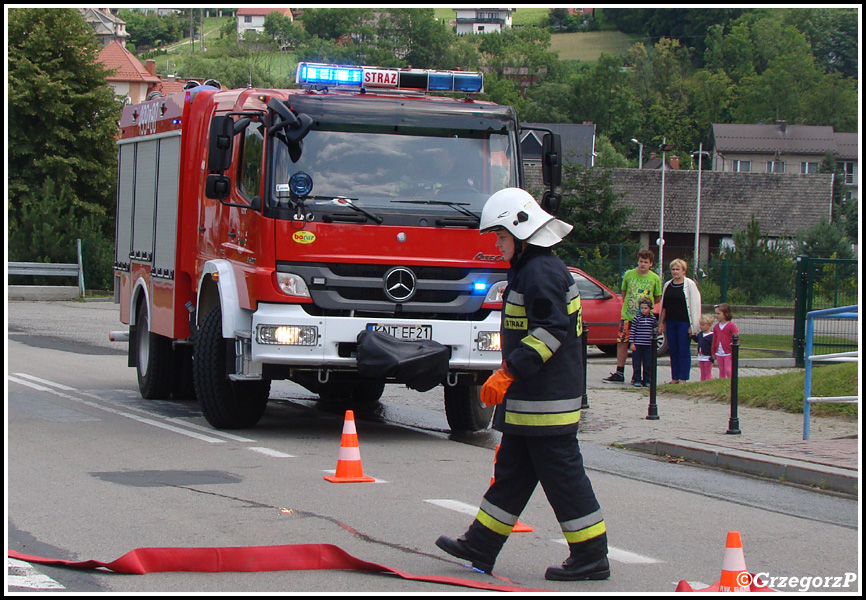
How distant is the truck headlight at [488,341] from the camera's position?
10.1 meters

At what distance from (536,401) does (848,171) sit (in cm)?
11641

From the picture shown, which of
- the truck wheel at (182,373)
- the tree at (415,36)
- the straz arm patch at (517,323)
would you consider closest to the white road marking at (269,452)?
the truck wheel at (182,373)

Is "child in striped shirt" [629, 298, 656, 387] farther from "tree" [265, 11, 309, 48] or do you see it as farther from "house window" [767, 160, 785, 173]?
"house window" [767, 160, 785, 173]

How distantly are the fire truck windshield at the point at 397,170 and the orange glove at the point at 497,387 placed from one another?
175 inches

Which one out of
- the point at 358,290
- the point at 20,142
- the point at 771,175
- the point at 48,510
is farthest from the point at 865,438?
the point at 771,175

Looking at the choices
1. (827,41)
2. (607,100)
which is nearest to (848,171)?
(827,41)

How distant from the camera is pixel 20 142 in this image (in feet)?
132

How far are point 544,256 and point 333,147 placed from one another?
181 inches

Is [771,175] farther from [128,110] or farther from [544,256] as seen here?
[544,256]

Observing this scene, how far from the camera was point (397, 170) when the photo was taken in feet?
33.1

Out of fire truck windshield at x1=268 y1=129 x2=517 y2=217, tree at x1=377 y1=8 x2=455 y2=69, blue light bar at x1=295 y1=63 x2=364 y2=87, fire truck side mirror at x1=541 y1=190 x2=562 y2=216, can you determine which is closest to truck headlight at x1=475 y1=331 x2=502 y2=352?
fire truck windshield at x1=268 y1=129 x2=517 y2=217

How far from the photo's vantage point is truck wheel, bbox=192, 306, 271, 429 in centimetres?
1052

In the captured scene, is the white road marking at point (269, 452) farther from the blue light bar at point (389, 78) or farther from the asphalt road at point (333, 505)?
the blue light bar at point (389, 78)

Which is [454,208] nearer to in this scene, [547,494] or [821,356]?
[821,356]
